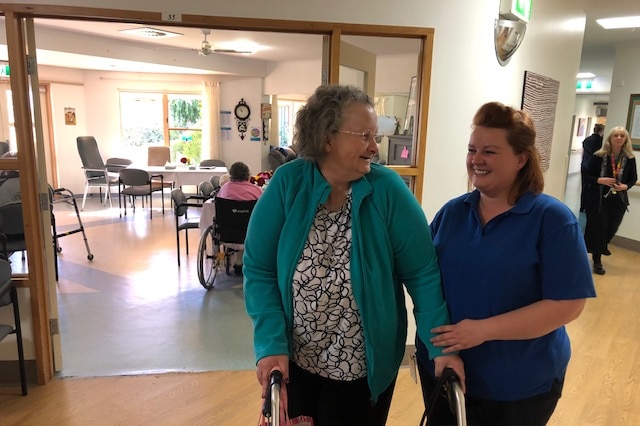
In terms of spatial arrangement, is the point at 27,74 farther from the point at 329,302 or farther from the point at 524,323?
the point at 524,323

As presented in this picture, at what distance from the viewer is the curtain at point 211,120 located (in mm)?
8953

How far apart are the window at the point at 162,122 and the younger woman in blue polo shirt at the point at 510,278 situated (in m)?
8.73

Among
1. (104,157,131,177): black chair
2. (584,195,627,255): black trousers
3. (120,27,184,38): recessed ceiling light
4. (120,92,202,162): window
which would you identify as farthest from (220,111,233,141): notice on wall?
(584,195,627,255): black trousers

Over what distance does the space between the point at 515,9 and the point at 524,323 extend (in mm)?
2294

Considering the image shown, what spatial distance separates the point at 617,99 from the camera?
604 cm

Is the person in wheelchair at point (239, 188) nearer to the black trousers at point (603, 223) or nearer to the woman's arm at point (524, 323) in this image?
the woman's arm at point (524, 323)

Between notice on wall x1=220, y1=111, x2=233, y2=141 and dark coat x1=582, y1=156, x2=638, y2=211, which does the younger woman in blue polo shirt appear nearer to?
dark coat x1=582, y1=156, x2=638, y2=211

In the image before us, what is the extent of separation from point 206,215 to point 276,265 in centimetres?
323

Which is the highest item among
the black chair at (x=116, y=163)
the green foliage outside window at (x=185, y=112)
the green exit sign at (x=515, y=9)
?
the green exit sign at (x=515, y=9)

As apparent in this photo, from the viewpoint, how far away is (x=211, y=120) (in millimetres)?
8984

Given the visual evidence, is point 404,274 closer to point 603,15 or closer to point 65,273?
point 65,273

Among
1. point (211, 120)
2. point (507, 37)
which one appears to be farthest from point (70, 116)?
point (507, 37)

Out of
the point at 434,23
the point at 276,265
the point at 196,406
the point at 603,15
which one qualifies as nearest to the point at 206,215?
the point at 196,406

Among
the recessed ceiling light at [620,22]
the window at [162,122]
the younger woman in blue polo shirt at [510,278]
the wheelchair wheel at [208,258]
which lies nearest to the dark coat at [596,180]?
the recessed ceiling light at [620,22]
